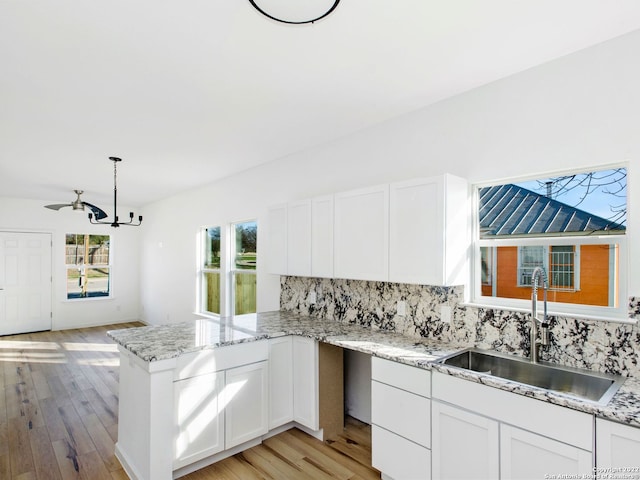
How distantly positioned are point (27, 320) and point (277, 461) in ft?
22.4

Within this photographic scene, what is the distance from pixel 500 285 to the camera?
8.21 feet

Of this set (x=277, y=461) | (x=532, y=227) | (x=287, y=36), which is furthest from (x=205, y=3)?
(x=277, y=461)

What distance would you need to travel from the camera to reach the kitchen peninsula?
228 cm

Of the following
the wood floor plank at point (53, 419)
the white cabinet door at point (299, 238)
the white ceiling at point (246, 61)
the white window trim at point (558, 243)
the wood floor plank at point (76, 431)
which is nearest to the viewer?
the white ceiling at point (246, 61)

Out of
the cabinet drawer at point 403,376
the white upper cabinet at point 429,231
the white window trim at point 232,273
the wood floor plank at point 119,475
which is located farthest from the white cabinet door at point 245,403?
the white window trim at point 232,273

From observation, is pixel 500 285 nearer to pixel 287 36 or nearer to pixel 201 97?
pixel 287 36

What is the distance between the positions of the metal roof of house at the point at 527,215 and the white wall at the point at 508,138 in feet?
0.48

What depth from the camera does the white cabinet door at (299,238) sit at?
3.35 metres

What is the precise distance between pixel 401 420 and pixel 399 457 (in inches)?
9.4

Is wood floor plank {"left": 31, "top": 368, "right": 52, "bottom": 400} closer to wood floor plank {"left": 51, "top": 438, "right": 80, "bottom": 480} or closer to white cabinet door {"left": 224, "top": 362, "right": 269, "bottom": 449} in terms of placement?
wood floor plank {"left": 51, "top": 438, "right": 80, "bottom": 480}

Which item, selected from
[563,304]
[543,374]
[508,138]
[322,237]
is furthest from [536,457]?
[322,237]

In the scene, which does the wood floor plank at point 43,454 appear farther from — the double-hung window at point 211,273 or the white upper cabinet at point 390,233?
the double-hung window at point 211,273

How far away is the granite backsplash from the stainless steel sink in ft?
0.24

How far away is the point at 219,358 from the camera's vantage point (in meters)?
2.61
